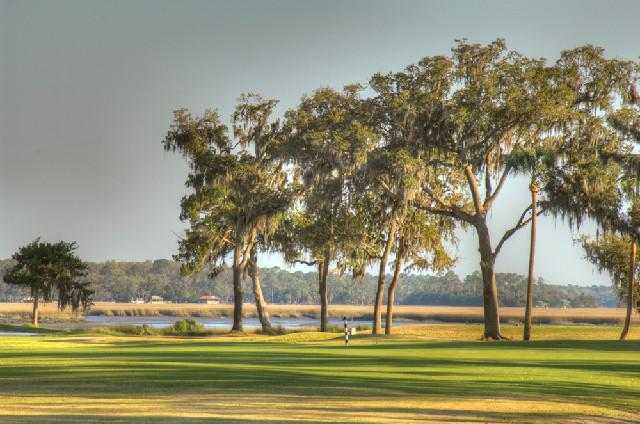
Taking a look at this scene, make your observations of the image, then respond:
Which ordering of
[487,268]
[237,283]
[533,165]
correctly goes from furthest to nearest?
[237,283] < [487,268] < [533,165]

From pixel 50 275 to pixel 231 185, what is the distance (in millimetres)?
16535

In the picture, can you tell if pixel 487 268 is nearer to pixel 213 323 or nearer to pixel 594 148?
pixel 594 148

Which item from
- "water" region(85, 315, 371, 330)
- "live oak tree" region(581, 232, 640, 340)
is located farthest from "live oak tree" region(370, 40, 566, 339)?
"water" region(85, 315, 371, 330)

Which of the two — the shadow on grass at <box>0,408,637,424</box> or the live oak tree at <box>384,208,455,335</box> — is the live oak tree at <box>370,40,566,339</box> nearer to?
the live oak tree at <box>384,208,455,335</box>

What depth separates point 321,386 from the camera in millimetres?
20469

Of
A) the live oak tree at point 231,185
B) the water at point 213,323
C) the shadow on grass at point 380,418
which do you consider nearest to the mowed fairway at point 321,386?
the shadow on grass at point 380,418

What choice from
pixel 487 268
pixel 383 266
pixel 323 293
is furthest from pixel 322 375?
pixel 323 293

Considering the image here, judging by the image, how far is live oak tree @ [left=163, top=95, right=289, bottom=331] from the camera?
62469 mm

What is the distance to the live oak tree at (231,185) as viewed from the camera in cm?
6247

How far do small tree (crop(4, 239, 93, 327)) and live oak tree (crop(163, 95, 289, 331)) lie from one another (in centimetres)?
1100

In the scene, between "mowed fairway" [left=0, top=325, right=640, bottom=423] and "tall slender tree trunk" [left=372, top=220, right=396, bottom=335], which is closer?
"mowed fairway" [left=0, top=325, right=640, bottom=423]

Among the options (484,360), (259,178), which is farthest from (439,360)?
(259,178)

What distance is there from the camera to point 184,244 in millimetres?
66750

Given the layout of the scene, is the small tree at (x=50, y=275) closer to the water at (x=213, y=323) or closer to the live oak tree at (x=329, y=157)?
the water at (x=213, y=323)
